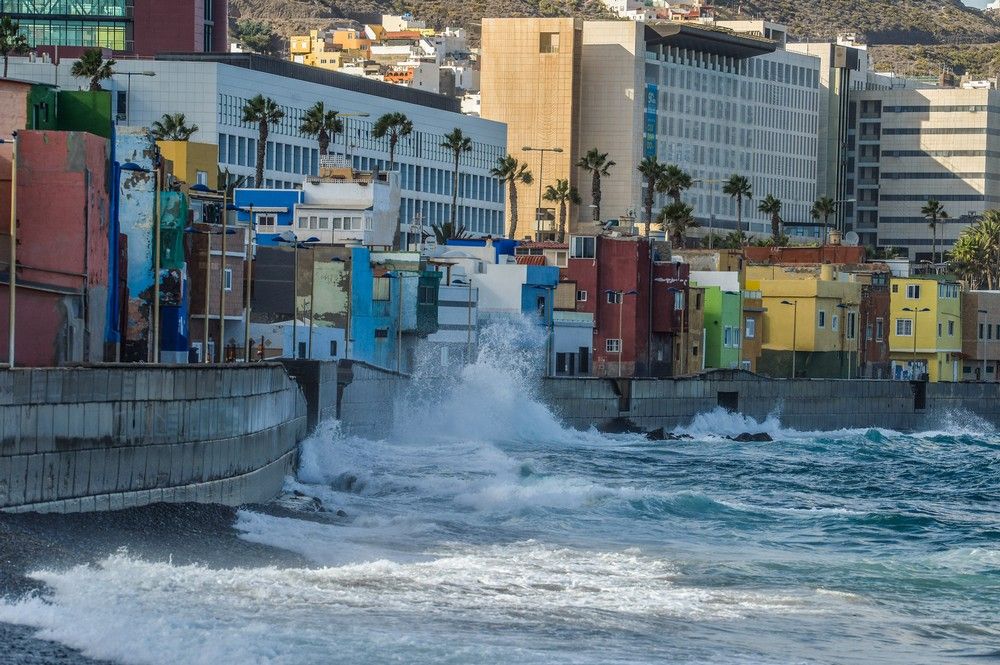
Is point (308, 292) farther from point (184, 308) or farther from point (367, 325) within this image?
point (184, 308)

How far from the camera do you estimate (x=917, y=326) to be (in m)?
127

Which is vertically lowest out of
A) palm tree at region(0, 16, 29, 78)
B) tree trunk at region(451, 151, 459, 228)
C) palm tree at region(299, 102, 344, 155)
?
tree trunk at region(451, 151, 459, 228)

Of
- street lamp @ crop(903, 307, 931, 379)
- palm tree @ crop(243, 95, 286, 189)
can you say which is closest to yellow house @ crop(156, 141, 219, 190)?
palm tree @ crop(243, 95, 286, 189)

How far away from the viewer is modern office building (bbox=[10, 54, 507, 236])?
408 feet

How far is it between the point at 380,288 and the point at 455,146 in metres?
64.0

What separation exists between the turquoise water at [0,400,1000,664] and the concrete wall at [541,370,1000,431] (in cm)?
2415

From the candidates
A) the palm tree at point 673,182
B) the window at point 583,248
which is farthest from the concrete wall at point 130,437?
the palm tree at point 673,182

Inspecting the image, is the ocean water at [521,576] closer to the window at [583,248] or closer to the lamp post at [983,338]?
the window at [583,248]

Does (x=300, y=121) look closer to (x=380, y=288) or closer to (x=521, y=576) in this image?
(x=380, y=288)

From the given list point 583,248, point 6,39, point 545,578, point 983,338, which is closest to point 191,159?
point 583,248

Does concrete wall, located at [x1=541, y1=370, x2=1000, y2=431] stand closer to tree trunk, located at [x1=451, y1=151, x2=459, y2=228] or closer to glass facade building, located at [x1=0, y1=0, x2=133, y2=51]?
tree trunk, located at [x1=451, y1=151, x2=459, y2=228]

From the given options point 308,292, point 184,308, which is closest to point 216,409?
point 184,308

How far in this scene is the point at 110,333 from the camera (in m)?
41.1

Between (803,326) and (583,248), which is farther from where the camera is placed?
(803,326)
